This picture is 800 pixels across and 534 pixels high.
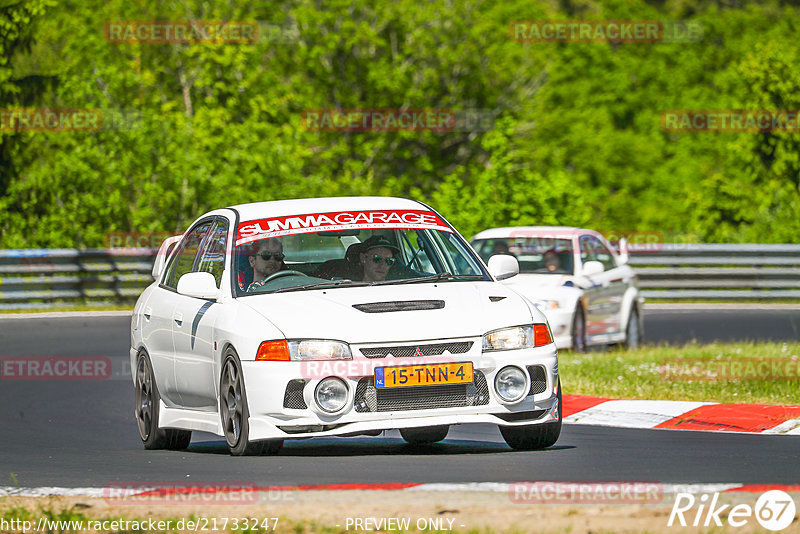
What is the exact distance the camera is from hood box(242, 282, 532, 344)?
344 inches

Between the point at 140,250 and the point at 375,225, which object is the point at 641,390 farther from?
the point at 140,250

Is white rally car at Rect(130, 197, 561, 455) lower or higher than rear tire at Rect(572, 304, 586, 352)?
higher

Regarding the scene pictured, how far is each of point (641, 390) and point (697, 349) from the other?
437 cm

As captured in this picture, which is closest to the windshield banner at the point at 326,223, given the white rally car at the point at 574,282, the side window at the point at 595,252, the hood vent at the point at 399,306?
the hood vent at the point at 399,306

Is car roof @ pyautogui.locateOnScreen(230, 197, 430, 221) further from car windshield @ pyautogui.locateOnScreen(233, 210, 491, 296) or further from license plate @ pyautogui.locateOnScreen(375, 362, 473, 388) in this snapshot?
Answer: license plate @ pyautogui.locateOnScreen(375, 362, 473, 388)

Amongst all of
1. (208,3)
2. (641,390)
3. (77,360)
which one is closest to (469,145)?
(208,3)

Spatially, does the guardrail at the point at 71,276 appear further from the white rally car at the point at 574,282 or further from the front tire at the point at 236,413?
the front tire at the point at 236,413

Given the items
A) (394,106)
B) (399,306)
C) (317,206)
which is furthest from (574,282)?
(394,106)

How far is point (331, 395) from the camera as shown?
877 cm

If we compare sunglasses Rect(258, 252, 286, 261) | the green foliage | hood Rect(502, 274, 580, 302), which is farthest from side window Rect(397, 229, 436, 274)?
the green foliage

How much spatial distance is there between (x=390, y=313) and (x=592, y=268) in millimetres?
9169

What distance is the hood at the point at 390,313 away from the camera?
873 cm

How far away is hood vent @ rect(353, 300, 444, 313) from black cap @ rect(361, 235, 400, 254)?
1131 mm

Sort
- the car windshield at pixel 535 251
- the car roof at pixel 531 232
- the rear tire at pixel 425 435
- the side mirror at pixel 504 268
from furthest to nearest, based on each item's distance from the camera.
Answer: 1. the car roof at pixel 531 232
2. the car windshield at pixel 535 251
3. the rear tire at pixel 425 435
4. the side mirror at pixel 504 268
